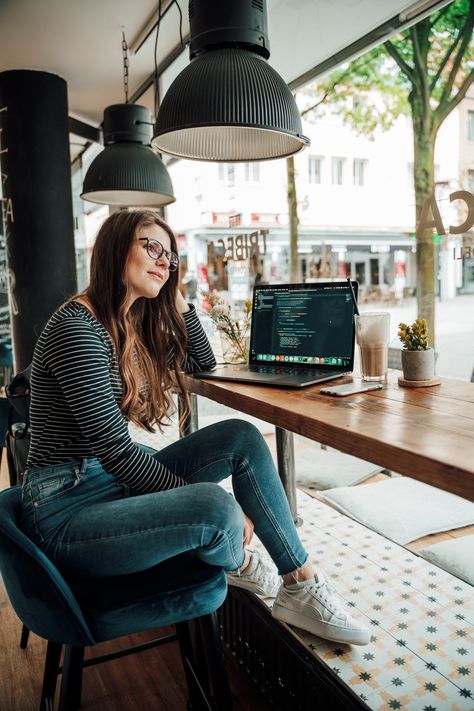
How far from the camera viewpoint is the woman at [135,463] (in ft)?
4.01

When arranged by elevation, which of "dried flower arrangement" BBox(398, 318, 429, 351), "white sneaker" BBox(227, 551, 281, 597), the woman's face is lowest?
"white sneaker" BBox(227, 551, 281, 597)

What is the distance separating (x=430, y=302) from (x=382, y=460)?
2071 mm

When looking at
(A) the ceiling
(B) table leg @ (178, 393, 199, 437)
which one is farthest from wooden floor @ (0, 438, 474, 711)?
(A) the ceiling

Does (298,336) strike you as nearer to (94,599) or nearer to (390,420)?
(390,420)

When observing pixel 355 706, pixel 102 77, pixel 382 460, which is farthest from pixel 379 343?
pixel 102 77

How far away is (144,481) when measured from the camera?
140cm

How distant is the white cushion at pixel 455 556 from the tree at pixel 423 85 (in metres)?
1.22

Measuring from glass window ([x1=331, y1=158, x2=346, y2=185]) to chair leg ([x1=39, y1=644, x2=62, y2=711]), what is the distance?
293 centimetres

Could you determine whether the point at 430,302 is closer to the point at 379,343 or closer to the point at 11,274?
the point at 379,343

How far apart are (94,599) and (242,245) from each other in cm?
325

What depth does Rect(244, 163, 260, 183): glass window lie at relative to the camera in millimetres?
3949

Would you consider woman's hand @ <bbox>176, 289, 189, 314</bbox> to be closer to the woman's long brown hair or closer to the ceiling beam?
the woman's long brown hair

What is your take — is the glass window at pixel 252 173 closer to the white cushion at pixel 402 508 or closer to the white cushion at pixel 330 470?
the white cushion at pixel 330 470

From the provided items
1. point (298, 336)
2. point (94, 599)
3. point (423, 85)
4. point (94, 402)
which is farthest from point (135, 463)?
point (423, 85)
